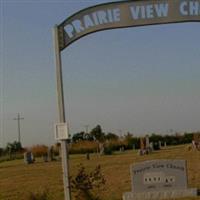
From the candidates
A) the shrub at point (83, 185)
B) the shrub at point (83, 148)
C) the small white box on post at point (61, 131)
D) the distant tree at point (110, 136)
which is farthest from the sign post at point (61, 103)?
the distant tree at point (110, 136)

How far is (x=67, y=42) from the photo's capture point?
11.9 meters

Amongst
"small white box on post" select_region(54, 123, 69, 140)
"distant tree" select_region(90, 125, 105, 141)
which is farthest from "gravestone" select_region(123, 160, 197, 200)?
"distant tree" select_region(90, 125, 105, 141)

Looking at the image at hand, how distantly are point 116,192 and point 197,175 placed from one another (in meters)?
4.21

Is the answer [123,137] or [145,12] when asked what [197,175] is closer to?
[145,12]

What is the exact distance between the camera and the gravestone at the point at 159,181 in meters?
15.3

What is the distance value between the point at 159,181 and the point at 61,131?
5074 millimetres

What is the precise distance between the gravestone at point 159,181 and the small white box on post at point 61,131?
14.9ft

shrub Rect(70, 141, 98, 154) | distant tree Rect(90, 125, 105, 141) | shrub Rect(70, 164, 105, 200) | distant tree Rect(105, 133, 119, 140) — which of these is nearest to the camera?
shrub Rect(70, 164, 105, 200)

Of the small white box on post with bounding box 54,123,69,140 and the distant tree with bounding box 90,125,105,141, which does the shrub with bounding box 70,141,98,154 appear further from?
the small white box on post with bounding box 54,123,69,140

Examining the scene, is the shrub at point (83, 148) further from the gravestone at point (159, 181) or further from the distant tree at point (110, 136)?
the gravestone at point (159, 181)

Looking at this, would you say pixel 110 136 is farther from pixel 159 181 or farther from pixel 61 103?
pixel 61 103

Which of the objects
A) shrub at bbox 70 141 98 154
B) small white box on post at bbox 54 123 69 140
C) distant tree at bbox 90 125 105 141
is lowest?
small white box on post at bbox 54 123 69 140

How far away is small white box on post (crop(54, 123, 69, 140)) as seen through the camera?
36.6ft

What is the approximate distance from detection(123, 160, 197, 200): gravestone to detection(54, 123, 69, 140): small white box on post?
14.9ft
